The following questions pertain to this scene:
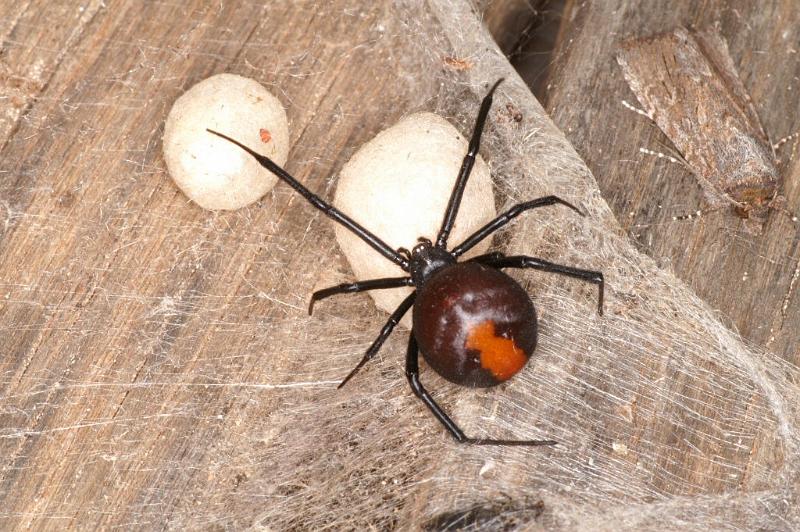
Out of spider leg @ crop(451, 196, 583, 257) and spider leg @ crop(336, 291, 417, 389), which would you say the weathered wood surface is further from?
Result: spider leg @ crop(336, 291, 417, 389)

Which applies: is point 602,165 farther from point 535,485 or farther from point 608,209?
point 535,485

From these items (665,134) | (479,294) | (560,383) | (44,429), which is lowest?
(44,429)

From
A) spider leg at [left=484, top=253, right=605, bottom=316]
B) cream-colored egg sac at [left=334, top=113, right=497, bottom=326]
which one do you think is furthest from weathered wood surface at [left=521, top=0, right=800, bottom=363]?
cream-colored egg sac at [left=334, top=113, right=497, bottom=326]

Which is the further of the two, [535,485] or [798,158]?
[798,158]

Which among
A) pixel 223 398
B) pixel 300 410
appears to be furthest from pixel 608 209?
pixel 223 398

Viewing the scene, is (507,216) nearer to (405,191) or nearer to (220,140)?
(405,191)

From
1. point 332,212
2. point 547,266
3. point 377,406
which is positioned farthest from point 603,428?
point 332,212
